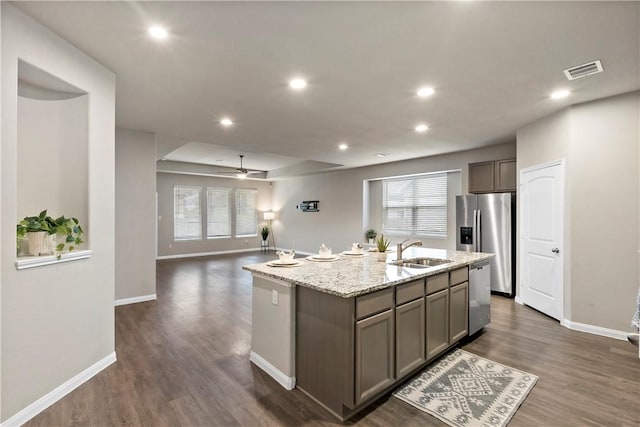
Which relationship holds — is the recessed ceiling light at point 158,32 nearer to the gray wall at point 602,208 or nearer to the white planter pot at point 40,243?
the white planter pot at point 40,243

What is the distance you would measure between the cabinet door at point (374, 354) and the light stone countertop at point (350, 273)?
234mm

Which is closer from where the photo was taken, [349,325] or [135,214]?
[349,325]

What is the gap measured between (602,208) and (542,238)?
83cm

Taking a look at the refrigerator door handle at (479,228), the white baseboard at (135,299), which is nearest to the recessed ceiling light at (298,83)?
the white baseboard at (135,299)

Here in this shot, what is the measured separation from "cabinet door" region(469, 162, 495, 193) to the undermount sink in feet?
9.75

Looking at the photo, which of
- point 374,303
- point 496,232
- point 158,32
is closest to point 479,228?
point 496,232

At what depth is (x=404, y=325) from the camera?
244 cm

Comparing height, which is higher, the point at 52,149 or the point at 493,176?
the point at 493,176

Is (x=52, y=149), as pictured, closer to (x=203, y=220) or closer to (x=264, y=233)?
(x=203, y=220)

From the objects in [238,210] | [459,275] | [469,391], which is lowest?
[469,391]

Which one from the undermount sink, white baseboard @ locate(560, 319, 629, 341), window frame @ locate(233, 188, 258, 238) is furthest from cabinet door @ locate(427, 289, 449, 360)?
window frame @ locate(233, 188, 258, 238)

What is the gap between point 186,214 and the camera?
9656 millimetres

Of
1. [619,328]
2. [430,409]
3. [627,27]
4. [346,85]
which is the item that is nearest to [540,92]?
[627,27]

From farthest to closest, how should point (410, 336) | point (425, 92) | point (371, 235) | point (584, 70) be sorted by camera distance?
point (371, 235)
point (425, 92)
point (584, 70)
point (410, 336)
